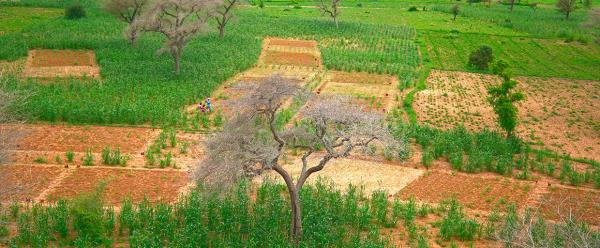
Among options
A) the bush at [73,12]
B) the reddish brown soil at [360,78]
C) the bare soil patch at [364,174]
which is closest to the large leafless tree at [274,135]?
the bare soil patch at [364,174]

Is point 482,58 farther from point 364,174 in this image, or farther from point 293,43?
point 364,174

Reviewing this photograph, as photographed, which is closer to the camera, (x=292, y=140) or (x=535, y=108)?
(x=292, y=140)

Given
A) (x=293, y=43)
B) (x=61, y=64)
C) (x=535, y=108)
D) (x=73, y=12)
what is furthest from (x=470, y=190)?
(x=73, y=12)

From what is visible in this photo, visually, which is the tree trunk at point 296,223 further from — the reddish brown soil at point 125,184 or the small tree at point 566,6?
the small tree at point 566,6

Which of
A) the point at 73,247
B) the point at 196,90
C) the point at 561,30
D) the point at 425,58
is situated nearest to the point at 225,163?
the point at 73,247

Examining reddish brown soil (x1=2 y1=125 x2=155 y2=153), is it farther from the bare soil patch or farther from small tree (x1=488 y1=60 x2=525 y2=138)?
small tree (x1=488 y1=60 x2=525 y2=138)

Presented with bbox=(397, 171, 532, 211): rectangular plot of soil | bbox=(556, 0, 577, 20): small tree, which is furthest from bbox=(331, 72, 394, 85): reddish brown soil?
bbox=(556, 0, 577, 20): small tree
